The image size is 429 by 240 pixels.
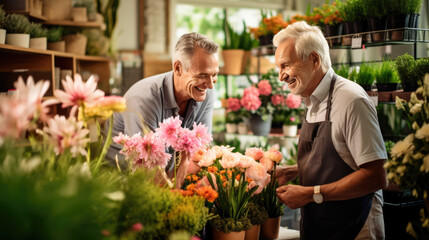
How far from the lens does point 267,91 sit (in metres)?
4.29

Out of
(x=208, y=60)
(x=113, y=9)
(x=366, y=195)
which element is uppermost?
(x=113, y=9)

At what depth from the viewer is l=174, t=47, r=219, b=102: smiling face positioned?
2070 mm

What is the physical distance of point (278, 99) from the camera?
4.28 meters

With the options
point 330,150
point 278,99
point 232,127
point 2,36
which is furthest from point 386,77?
point 2,36

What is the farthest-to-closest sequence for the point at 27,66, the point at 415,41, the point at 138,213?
1. the point at 27,66
2. the point at 415,41
3. the point at 138,213

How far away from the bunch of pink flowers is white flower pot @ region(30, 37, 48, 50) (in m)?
2.84

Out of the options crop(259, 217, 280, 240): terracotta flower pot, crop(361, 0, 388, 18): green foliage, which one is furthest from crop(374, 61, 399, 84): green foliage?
crop(259, 217, 280, 240): terracotta flower pot

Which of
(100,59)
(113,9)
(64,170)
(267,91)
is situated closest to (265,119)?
(267,91)

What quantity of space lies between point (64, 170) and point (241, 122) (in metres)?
3.55

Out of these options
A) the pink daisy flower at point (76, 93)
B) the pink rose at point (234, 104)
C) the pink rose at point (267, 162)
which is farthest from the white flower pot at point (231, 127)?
the pink daisy flower at point (76, 93)

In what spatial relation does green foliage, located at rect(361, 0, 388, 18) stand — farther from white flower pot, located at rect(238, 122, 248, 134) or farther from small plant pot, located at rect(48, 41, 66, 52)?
small plant pot, located at rect(48, 41, 66, 52)

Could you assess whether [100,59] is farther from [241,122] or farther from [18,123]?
[18,123]

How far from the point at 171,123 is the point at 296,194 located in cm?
65

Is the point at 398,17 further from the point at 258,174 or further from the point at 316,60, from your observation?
the point at 258,174
